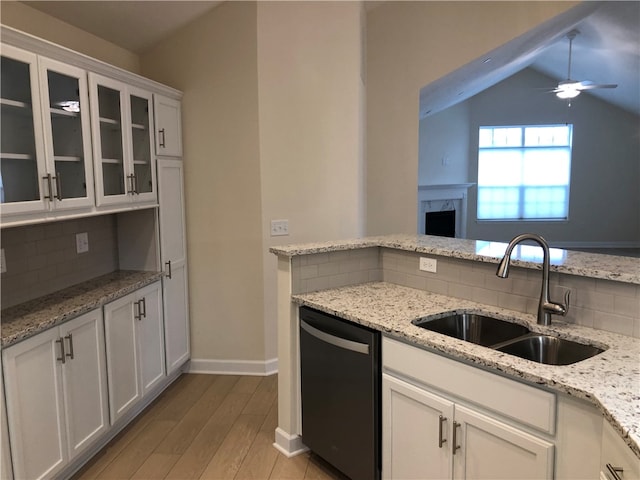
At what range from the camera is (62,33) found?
2.90m

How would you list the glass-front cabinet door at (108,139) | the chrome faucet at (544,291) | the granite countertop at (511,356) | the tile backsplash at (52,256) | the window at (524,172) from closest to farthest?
1. the granite countertop at (511,356)
2. the chrome faucet at (544,291)
3. the tile backsplash at (52,256)
4. the glass-front cabinet door at (108,139)
5. the window at (524,172)

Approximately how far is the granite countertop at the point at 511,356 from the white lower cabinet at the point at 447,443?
0.21 m

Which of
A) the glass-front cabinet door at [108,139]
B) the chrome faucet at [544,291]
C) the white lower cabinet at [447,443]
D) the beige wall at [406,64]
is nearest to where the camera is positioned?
the white lower cabinet at [447,443]

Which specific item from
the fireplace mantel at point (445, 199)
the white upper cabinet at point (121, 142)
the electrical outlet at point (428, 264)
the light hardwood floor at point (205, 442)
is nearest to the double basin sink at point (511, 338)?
the electrical outlet at point (428, 264)

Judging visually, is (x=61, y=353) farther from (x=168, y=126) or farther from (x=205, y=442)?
(x=168, y=126)

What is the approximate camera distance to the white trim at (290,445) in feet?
8.79

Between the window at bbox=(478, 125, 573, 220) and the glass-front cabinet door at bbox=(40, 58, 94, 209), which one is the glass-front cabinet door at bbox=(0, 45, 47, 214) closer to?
the glass-front cabinet door at bbox=(40, 58, 94, 209)

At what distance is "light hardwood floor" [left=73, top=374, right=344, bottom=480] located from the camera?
2.54 m

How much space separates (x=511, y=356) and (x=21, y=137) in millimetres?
2211

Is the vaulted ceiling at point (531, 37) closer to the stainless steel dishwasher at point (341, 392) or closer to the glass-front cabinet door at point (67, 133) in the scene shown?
the glass-front cabinet door at point (67, 133)

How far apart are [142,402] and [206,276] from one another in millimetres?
1009

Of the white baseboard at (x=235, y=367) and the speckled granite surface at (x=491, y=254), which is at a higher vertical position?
the speckled granite surface at (x=491, y=254)

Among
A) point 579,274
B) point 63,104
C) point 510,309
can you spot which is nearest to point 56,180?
point 63,104

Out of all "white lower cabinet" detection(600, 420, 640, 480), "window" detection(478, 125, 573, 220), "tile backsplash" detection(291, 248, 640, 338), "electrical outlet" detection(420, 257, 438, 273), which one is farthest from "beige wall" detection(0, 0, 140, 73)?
"window" detection(478, 125, 573, 220)
